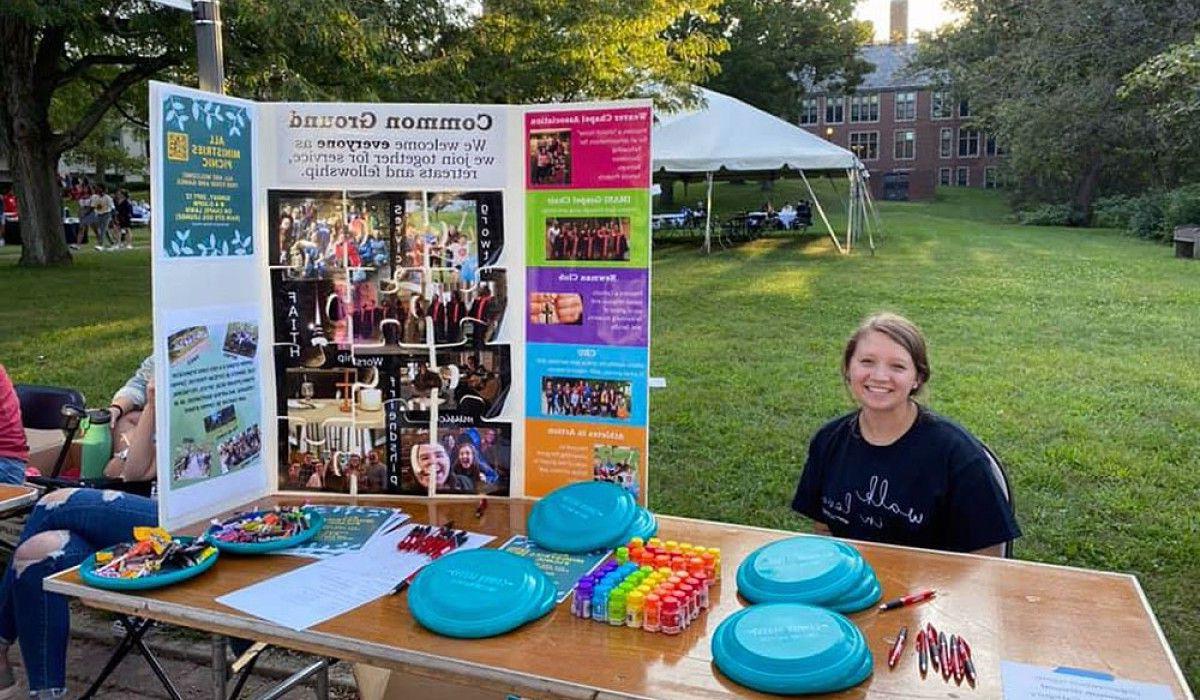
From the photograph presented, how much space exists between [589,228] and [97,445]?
2307 millimetres

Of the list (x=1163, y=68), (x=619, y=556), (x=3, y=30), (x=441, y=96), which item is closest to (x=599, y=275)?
(x=619, y=556)

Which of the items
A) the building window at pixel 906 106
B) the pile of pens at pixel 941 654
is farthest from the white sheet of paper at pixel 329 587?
the building window at pixel 906 106

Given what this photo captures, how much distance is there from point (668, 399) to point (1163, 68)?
3.75 metres

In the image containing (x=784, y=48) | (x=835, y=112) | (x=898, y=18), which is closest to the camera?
(x=784, y=48)

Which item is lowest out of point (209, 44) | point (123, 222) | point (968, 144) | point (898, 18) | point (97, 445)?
point (97, 445)

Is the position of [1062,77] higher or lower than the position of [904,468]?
higher

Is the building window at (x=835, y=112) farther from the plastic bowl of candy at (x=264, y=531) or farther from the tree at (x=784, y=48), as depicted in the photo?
the plastic bowl of candy at (x=264, y=531)

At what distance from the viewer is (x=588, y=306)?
2.47m

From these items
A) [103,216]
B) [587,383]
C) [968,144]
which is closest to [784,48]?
[103,216]

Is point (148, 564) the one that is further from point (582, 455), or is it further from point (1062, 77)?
point (1062, 77)

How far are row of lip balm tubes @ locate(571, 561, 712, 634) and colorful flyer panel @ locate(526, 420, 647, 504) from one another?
1.91ft

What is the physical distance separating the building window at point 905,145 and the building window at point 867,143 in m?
1.24

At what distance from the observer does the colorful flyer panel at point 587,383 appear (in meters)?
2.45

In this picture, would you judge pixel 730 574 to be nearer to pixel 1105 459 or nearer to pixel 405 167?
pixel 405 167
